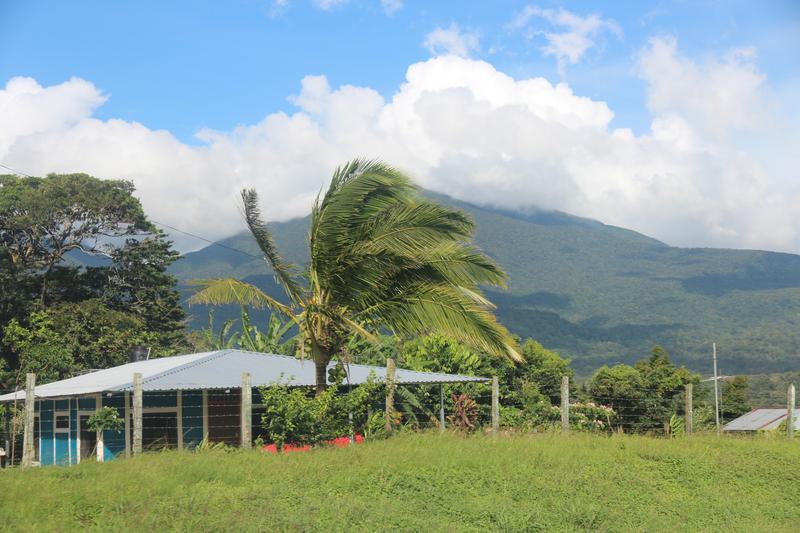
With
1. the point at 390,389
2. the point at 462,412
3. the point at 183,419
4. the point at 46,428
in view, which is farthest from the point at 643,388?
the point at 46,428

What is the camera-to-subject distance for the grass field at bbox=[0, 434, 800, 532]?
27.5ft

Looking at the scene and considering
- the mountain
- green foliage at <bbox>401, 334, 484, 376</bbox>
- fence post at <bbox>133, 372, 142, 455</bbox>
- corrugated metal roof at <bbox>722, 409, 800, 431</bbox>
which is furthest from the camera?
the mountain

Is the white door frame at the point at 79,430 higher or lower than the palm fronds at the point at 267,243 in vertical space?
lower

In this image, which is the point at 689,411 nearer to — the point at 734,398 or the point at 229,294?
the point at 229,294

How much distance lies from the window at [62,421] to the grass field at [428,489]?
11.0 meters

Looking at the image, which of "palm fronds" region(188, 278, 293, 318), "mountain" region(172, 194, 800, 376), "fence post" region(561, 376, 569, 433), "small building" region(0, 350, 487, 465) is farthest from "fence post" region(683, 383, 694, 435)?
"mountain" region(172, 194, 800, 376)

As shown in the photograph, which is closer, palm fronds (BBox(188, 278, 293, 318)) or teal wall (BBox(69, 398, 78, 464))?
palm fronds (BBox(188, 278, 293, 318))

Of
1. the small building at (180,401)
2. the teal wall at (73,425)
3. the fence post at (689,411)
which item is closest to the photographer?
the fence post at (689,411)

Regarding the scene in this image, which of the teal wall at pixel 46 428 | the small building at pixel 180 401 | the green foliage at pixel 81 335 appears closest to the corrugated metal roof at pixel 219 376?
the small building at pixel 180 401

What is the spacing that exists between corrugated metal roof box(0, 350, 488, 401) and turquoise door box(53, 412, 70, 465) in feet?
2.80

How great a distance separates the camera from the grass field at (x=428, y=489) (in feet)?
27.5

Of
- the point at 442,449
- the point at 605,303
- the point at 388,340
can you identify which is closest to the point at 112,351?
the point at 388,340

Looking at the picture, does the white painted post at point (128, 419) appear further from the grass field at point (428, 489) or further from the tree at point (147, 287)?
the tree at point (147, 287)

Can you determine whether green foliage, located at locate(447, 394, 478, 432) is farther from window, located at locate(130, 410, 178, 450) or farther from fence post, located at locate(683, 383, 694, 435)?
window, located at locate(130, 410, 178, 450)
